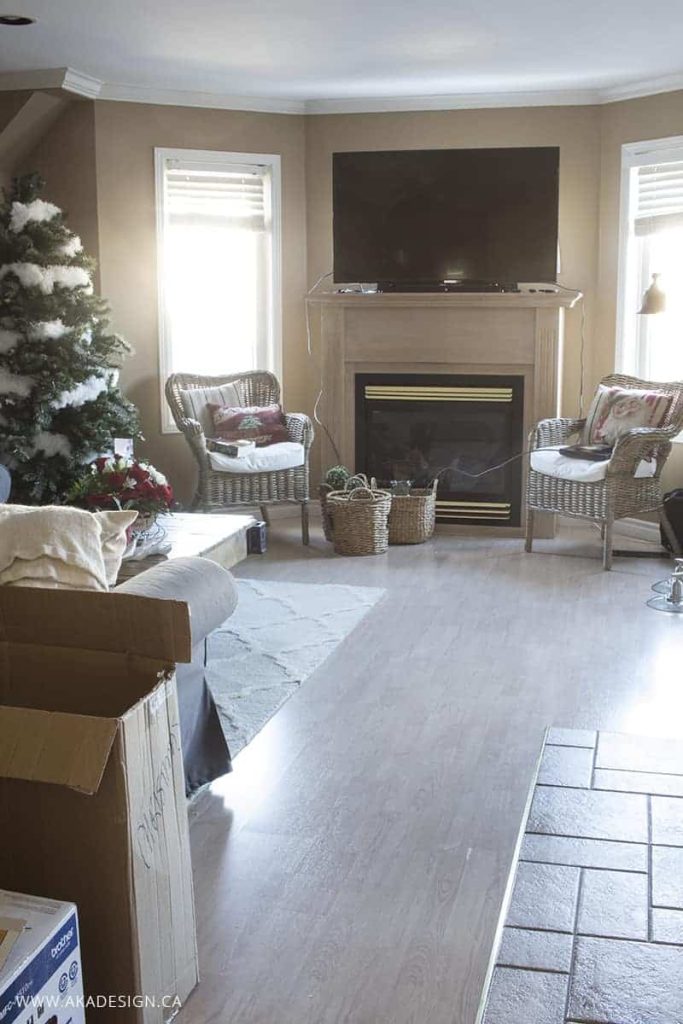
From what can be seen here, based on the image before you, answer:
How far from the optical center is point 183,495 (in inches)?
266

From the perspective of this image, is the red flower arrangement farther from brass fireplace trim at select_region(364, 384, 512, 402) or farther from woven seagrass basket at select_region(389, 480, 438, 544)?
brass fireplace trim at select_region(364, 384, 512, 402)

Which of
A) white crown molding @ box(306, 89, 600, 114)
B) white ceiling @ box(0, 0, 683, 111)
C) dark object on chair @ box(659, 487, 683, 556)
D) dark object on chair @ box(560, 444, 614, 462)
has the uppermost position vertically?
white ceiling @ box(0, 0, 683, 111)

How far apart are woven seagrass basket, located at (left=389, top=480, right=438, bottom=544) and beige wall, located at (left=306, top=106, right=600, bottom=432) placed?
1.16 metres

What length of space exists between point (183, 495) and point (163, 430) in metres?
0.42

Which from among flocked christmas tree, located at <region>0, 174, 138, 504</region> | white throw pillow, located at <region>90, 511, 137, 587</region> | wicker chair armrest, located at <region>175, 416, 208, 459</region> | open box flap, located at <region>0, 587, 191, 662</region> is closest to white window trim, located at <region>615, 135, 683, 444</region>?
wicker chair armrest, located at <region>175, 416, 208, 459</region>

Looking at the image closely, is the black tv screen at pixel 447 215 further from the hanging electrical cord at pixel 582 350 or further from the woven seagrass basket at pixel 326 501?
the woven seagrass basket at pixel 326 501

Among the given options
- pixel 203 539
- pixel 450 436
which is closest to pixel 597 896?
pixel 203 539

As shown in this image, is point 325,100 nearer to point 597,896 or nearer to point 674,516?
point 674,516

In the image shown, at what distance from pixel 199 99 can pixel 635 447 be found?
10.3 ft

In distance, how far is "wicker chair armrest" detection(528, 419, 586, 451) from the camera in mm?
6035

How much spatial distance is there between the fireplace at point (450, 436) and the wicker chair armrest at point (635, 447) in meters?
0.93

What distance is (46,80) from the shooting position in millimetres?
5820

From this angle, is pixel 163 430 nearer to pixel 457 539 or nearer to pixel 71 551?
pixel 457 539

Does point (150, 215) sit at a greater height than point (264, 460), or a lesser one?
greater
